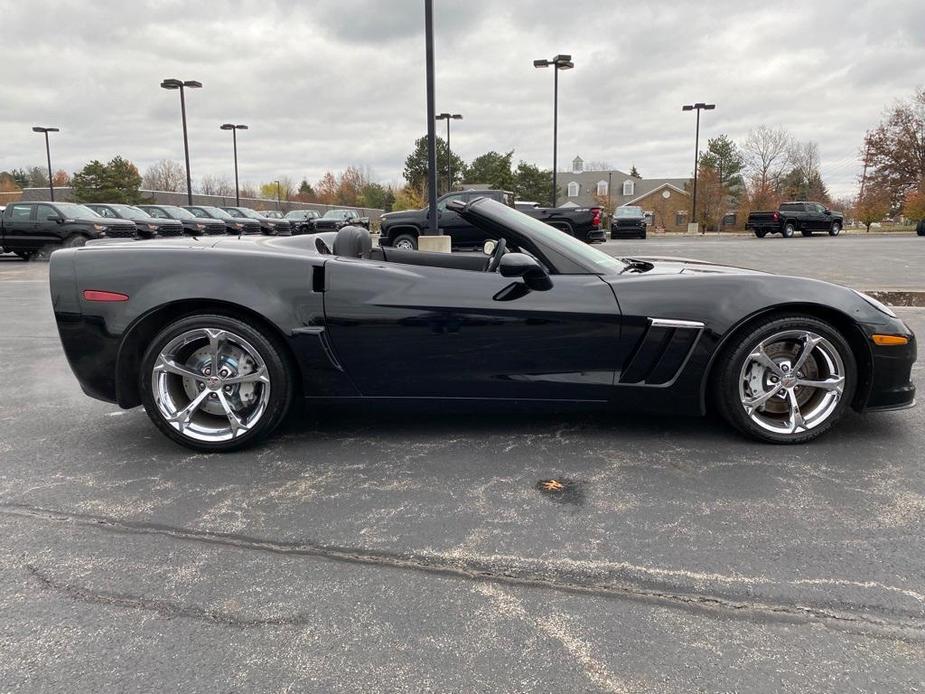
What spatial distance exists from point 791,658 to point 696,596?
316 millimetres

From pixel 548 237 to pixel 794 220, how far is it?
31491 mm

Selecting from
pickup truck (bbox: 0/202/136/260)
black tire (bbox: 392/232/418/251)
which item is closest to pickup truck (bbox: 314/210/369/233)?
black tire (bbox: 392/232/418/251)

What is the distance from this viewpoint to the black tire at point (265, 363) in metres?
3.10

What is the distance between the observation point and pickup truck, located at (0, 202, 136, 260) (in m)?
16.4

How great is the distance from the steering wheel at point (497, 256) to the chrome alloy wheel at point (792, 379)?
1.31m

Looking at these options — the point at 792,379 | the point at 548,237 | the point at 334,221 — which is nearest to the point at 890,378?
the point at 792,379

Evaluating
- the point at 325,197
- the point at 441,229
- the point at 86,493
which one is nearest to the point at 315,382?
the point at 86,493

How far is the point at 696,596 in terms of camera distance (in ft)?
6.43

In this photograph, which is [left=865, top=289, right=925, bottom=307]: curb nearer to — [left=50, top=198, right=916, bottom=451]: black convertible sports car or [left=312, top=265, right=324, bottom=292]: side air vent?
[left=50, top=198, right=916, bottom=451]: black convertible sports car

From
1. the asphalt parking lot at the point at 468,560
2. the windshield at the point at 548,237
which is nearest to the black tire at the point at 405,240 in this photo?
the windshield at the point at 548,237

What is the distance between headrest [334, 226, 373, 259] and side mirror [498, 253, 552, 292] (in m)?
0.82

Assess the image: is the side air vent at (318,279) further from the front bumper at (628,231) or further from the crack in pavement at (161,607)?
the front bumper at (628,231)

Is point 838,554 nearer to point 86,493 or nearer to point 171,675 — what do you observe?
point 171,675

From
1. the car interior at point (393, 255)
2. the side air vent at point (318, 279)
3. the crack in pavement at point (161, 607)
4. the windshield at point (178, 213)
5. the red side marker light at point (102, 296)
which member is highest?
the windshield at point (178, 213)
